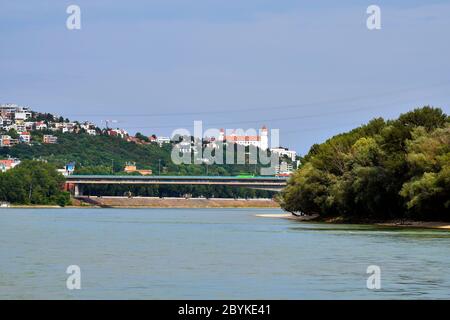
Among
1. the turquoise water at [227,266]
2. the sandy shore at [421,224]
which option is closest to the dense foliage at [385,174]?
the sandy shore at [421,224]

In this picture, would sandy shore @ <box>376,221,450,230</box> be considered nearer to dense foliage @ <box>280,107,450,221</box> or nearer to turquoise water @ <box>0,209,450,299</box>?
dense foliage @ <box>280,107,450,221</box>

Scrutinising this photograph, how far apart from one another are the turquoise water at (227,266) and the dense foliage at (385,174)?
14795 millimetres

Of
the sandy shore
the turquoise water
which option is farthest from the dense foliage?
the turquoise water

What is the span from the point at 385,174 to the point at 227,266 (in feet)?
192

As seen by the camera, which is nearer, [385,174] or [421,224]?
[421,224]

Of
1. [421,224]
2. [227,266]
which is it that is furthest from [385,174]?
[227,266]

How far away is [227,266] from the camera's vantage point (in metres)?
59.0

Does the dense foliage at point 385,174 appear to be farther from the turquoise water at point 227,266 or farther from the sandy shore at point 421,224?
the turquoise water at point 227,266

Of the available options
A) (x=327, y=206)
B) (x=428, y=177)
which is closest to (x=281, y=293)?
(x=428, y=177)

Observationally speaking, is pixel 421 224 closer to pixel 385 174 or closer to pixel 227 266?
pixel 385 174

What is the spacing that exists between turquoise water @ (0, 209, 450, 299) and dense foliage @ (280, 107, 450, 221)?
48.5 ft

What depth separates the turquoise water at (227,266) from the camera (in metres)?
46.8

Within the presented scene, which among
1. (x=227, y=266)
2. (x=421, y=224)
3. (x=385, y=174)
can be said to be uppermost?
(x=385, y=174)

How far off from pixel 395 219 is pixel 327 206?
16.5 metres
